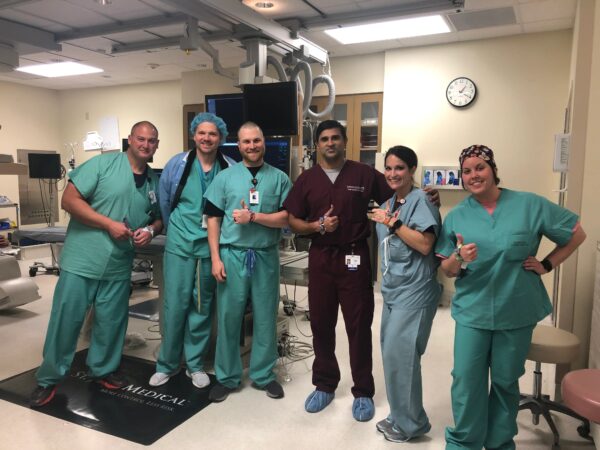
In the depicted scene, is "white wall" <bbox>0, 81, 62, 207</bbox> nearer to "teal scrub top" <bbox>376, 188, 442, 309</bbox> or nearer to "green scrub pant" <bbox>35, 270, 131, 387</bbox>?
"green scrub pant" <bbox>35, 270, 131, 387</bbox>

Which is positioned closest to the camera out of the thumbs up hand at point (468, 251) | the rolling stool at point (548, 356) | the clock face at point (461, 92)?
the thumbs up hand at point (468, 251)

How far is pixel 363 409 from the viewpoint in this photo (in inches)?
97.1

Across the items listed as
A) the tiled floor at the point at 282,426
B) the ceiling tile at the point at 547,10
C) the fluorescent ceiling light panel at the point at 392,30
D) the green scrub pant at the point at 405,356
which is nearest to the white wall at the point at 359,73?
the fluorescent ceiling light panel at the point at 392,30

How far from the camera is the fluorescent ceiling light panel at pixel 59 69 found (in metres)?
6.42

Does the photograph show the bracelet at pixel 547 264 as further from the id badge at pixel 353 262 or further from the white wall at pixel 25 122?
the white wall at pixel 25 122

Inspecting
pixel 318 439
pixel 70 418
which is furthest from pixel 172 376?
pixel 318 439

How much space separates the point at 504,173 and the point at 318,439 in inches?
146

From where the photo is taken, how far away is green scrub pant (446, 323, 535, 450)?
73.3 inches

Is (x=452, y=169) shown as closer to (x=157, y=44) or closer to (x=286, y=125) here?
(x=286, y=125)

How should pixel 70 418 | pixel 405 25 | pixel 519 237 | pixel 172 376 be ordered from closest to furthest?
pixel 519 237
pixel 70 418
pixel 172 376
pixel 405 25

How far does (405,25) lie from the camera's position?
4555 millimetres

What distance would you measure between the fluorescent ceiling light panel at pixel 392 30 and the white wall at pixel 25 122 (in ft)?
18.6

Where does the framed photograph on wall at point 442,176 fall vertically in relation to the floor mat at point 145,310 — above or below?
above

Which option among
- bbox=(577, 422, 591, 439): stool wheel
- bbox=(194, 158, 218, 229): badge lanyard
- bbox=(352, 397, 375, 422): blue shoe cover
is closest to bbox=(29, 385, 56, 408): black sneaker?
bbox=(194, 158, 218, 229): badge lanyard
